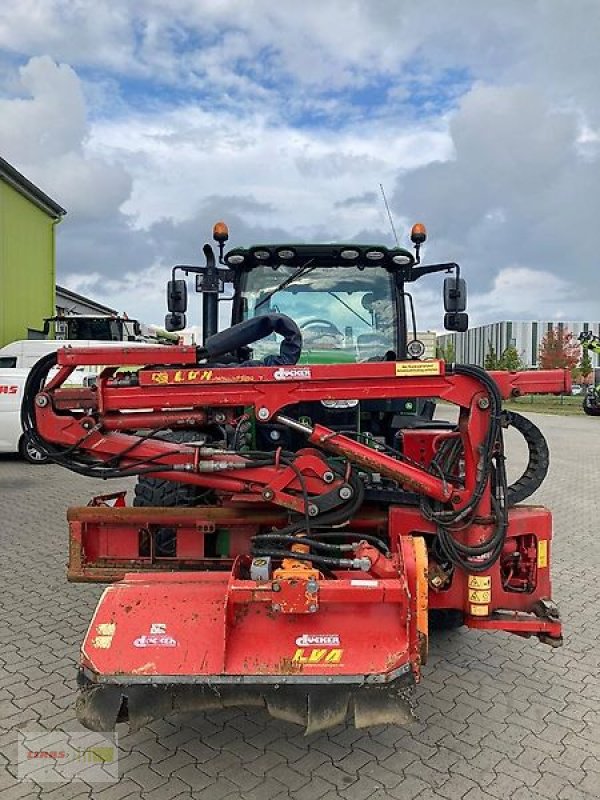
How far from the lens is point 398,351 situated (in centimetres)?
571

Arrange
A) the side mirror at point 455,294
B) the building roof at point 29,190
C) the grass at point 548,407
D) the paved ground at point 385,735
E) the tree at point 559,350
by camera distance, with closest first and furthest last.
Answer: the paved ground at point 385,735
the side mirror at point 455,294
the building roof at point 29,190
the grass at point 548,407
the tree at point 559,350

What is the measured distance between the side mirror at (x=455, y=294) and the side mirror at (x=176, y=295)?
2.06m

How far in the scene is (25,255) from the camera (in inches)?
749

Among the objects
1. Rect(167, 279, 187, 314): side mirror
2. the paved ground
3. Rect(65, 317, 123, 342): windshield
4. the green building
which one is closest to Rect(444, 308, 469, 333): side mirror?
Rect(167, 279, 187, 314): side mirror

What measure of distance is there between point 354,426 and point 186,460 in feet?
4.97

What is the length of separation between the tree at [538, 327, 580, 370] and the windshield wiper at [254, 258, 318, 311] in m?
45.5

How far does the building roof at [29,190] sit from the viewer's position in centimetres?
1710

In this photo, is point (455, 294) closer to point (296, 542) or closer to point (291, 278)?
point (291, 278)

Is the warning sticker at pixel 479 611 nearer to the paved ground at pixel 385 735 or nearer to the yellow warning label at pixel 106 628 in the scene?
the paved ground at pixel 385 735

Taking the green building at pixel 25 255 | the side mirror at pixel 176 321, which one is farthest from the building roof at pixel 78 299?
the side mirror at pixel 176 321

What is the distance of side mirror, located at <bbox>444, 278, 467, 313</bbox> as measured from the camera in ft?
19.5

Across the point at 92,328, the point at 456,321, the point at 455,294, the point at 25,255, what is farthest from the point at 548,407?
the point at 455,294

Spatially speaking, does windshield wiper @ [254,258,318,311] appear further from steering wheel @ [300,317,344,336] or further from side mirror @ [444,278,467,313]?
side mirror @ [444,278,467,313]

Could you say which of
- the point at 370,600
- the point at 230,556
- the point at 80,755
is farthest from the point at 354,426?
the point at 80,755
